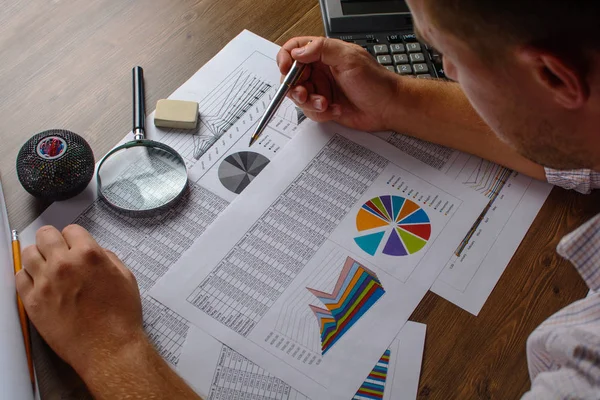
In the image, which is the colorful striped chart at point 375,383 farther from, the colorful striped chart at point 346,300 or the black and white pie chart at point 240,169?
the black and white pie chart at point 240,169

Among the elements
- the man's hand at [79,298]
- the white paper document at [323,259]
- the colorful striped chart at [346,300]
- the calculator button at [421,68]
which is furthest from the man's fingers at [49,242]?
the calculator button at [421,68]

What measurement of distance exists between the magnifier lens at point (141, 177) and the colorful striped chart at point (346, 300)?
0.91 ft

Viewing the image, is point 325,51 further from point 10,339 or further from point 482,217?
point 10,339

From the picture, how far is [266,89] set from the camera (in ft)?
3.59

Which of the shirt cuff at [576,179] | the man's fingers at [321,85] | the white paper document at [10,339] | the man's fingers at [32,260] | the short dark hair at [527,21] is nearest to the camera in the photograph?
the short dark hair at [527,21]

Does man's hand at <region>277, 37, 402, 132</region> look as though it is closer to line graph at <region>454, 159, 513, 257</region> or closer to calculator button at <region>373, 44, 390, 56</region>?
calculator button at <region>373, 44, 390, 56</region>

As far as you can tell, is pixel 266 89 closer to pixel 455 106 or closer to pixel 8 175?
pixel 455 106

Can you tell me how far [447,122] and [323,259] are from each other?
34 cm

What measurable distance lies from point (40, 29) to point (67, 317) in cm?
59

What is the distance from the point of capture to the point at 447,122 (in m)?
1.04

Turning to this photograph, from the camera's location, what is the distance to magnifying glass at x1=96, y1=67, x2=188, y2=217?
94 centimetres

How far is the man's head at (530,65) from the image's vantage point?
59 centimetres

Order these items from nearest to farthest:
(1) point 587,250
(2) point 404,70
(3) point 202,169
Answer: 1. (1) point 587,250
2. (3) point 202,169
3. (2) point 404,70

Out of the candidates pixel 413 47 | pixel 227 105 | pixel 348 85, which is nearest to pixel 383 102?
pixel 348 85
